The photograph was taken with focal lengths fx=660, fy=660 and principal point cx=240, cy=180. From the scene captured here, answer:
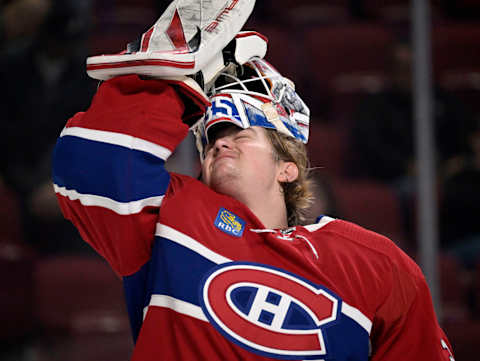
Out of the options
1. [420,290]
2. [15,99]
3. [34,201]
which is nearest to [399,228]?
[420,290]

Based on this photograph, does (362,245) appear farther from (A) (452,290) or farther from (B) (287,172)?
(A) (452,290)

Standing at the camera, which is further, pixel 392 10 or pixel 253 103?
pixel 392 10

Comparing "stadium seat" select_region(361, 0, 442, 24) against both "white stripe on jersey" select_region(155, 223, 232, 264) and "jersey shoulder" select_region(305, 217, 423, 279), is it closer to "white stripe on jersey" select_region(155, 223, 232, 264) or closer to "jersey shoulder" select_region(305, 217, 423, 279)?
"jersey shoulder" select_region(305, 217, 423, 279)

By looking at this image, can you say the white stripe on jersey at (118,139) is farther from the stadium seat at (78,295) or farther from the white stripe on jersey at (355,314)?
the stadium seat at (78,295)

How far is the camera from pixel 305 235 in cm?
131

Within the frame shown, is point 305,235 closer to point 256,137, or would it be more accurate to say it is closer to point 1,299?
point 256,137

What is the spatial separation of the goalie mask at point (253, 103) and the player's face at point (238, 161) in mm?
27

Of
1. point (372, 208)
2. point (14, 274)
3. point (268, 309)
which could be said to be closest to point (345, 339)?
point (268, 309)

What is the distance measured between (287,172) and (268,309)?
34cm

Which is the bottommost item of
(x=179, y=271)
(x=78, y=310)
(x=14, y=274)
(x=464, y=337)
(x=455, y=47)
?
(x=464, y=337)

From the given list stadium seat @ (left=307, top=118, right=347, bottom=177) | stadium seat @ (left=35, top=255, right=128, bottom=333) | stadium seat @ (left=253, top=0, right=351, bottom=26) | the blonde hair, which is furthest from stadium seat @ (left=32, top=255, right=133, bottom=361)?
stadium seat @ (left=253, top=0, right=351, bottom=26)

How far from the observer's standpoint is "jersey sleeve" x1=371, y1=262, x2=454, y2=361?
4.07 feet

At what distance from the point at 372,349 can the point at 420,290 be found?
15cm

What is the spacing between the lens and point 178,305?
117 centimetres
